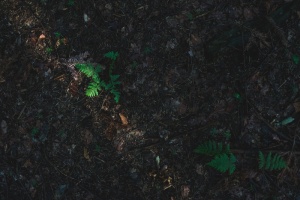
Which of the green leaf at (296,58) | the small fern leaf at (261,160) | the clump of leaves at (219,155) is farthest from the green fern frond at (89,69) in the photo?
the green leaf at (296,58)

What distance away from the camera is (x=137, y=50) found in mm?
4199

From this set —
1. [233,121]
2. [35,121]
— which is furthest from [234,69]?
[35,121]

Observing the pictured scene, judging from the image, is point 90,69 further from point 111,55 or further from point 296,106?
point 296,106

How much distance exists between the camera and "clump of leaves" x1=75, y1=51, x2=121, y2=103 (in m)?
4.05

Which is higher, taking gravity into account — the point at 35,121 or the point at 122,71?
the point at 122,71

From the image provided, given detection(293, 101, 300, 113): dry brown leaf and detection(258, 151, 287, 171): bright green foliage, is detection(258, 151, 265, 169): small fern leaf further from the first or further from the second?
detection(293, 101, 300, 113): dry brown leaf

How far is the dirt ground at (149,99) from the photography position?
12.9 feet

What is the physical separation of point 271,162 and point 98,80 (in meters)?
2.26

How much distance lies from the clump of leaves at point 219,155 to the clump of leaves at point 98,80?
3.93 feet

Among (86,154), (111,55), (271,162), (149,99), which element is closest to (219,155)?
(271,162)

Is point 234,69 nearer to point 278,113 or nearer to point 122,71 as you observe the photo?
point 278,113

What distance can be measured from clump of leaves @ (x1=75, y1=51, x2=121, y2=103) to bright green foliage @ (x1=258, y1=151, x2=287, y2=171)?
183 centimetres

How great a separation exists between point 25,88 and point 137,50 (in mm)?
1521

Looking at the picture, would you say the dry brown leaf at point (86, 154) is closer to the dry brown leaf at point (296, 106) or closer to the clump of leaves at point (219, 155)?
the clump of leaves at point (219, 155)
